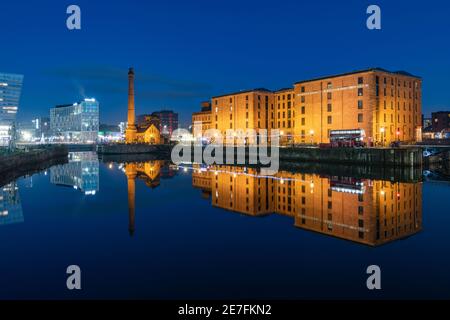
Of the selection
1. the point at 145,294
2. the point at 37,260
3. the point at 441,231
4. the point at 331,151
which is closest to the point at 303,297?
the point at 145,294

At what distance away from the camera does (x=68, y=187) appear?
3325 centimetres

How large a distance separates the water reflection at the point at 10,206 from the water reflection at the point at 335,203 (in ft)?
38.8

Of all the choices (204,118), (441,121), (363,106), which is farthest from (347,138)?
(441,121)

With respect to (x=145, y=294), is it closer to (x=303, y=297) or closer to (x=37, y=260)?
(x=303, y=297)

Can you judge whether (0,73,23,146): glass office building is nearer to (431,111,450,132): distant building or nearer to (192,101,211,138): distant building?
(192,101,211,138): distant building

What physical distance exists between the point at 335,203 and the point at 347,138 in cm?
4469

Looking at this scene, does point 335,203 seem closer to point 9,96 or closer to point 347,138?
point 347,138

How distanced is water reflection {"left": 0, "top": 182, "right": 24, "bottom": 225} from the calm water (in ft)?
0.24

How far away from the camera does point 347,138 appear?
65.1 metres

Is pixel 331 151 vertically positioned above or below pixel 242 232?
above

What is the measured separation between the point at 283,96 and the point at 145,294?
87985 millimetres

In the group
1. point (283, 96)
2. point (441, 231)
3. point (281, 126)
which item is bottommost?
point (441, 231)

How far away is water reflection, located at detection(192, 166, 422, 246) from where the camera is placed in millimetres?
16859
